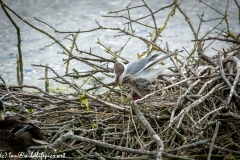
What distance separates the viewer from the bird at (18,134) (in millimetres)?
3734

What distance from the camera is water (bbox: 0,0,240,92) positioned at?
8.01 metres

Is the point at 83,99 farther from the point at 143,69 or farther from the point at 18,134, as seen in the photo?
the point at 143,69

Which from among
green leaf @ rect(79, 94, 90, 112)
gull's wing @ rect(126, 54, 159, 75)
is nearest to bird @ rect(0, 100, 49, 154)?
green leaf @ rect(79, 94, 90, 112)

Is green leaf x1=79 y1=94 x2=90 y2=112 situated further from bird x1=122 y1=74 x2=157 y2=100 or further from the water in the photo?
the water

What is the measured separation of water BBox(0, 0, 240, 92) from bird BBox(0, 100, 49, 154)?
3.72 meters

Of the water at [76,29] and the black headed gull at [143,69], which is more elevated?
the water at [76,29]

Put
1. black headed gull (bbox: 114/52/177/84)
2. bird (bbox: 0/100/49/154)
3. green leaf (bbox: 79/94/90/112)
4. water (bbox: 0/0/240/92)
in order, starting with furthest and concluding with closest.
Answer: water (bbox: 0/0/240/92), black headed gull (bbox: 114/52/177/84), green leaf (bbox: 79/94/90/112), bird (bbox: 0/100/49/154)

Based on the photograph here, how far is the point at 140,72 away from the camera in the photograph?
538 centimetres

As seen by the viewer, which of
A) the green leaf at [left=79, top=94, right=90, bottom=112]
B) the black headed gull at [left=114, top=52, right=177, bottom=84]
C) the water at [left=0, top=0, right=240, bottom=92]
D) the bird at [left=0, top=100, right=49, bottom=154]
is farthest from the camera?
the water at [left=0, top=0, right=240, bottom=92]

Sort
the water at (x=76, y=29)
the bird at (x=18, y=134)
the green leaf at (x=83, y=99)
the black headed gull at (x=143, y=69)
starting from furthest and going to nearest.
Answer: the water at (x=76, y=29)
the black headed gull at (x=143, y=69)
the green leaf at (x=83, y=99)
the bird at (x=18, y=134)

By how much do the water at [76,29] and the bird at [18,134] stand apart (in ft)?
12.2

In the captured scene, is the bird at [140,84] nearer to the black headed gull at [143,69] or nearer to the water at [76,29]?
the black headed gull at [143,69]

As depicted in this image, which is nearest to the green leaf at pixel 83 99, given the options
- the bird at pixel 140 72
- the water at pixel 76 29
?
the bird at pixel 140 72

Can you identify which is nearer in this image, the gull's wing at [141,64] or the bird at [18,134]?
the bird at [18,134]
